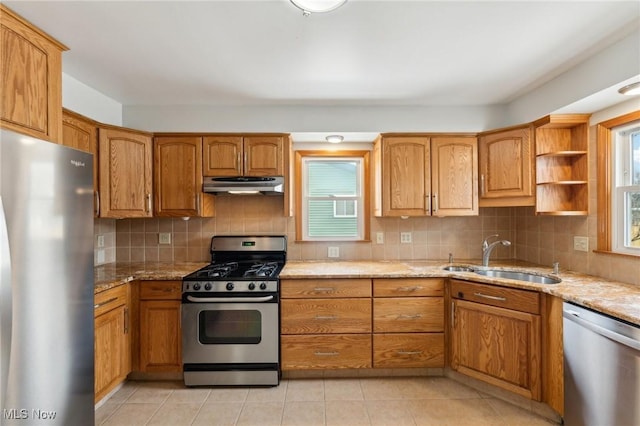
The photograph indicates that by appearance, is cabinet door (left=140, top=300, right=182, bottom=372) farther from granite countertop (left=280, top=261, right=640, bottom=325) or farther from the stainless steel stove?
granite countertop (left=280, top=261, right=640, bottom=325)

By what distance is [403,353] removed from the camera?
2.44 metres

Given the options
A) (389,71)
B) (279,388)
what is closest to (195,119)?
(389,71)

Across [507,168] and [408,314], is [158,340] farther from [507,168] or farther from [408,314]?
[507,168]

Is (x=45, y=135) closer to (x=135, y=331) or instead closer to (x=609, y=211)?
(x=135, y=331)

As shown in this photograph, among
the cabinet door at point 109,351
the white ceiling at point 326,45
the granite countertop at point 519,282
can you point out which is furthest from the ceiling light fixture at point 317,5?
the cabinet door at point 109,351

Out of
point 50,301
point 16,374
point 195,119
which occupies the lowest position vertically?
point 16,374

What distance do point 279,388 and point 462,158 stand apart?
247 cm

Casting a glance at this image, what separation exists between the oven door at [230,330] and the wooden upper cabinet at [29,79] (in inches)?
56.3

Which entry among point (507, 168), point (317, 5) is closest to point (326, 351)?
point (507, 168)

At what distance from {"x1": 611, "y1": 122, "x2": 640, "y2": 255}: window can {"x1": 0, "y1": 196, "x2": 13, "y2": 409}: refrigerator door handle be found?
3418mm

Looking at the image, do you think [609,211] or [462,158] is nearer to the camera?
[609,211]

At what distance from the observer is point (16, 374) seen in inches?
46.8

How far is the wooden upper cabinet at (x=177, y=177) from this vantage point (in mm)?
2699

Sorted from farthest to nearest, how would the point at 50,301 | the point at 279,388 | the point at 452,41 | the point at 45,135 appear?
the point at 279,388
the point at 452,41
the point at 45,135
the point at 50,301
